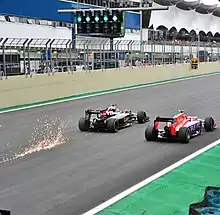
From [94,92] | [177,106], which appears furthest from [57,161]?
[94,92]

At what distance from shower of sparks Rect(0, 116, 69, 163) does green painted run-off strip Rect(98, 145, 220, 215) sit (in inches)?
129

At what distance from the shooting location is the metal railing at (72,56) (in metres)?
19.6

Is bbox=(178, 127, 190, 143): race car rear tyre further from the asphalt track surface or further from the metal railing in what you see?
the metal railing

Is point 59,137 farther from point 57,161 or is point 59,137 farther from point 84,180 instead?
point 84,180

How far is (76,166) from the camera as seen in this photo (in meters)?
8.71

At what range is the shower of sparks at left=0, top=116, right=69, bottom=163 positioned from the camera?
33.1 feet

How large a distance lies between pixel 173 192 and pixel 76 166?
2262 mm

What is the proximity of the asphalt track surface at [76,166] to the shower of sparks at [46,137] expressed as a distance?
0.65 feet

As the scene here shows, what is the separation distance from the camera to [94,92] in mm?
23672

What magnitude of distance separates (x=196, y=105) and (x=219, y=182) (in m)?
10.6

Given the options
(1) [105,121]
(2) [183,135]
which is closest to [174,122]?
(2) [183,135]

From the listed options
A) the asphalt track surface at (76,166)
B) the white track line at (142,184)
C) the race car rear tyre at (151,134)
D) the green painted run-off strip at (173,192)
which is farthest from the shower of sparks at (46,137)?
the green painted run-off strip at (173,192)

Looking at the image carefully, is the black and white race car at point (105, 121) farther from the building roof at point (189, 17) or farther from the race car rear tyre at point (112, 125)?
the building roof at point (189, 17)

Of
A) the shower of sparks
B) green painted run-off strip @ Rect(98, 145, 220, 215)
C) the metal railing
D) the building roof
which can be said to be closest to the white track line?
green painted run-off strip @ Rect(98, 145, 220, 215)
